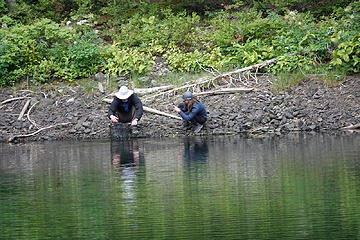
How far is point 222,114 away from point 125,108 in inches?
99.0

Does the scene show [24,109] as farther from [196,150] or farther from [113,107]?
[196,150]

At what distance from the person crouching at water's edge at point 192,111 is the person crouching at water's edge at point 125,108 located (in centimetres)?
98

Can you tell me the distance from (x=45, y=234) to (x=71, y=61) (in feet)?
54.3

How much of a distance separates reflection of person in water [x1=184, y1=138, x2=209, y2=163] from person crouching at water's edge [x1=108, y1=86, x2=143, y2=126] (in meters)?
1.40

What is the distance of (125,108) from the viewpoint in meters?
24.8

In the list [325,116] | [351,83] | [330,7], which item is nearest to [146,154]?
[325,116]

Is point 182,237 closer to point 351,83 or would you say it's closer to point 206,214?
point 206,214

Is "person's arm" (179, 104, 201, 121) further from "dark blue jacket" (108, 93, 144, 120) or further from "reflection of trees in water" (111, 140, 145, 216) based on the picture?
"reflection of trees in water" (111, 140, 145, 216)

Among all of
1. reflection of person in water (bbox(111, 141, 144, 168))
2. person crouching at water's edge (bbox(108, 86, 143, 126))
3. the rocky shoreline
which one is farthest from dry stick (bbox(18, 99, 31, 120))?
reflection of person in water (bbox(111, 141, 144, 168))

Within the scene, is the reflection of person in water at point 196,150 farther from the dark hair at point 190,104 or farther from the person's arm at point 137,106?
the person's arm at point 137,106

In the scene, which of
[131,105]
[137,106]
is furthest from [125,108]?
[137,106]

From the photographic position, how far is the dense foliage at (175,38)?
27719 millimetres

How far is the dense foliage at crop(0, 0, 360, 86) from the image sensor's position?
90.9 ft

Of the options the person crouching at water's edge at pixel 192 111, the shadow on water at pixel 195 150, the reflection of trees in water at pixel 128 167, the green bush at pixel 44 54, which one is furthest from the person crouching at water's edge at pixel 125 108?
the green bush at pixel 44 54
